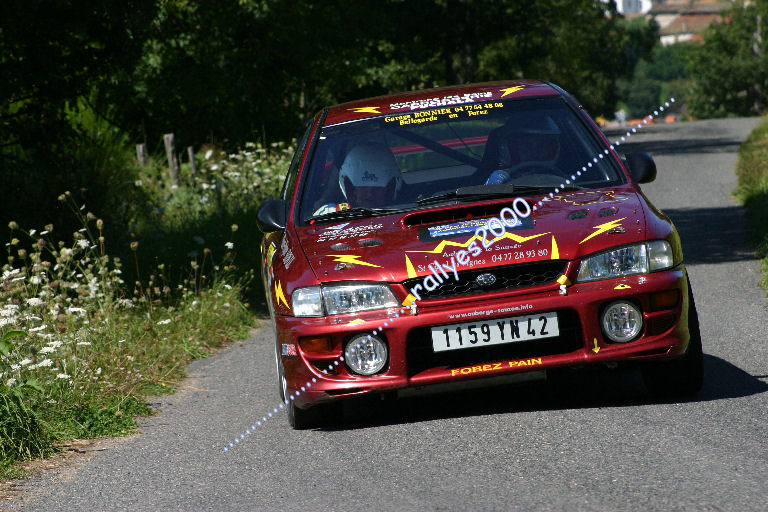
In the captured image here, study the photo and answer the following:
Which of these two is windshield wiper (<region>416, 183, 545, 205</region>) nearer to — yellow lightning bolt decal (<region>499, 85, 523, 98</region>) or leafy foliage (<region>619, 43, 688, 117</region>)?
yellow lightning bolt decal (<region>499, 85, 523, 98</region>)

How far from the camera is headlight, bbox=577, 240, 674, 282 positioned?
5305mm

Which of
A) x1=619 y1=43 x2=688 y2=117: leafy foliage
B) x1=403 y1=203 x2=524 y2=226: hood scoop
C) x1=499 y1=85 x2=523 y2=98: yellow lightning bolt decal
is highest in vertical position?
x1=499 y1=85 x2=523 y2=98: yellow lightning bolt decal

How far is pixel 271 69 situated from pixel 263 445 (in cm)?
2188

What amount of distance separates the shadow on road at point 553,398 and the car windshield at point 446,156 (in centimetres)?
108

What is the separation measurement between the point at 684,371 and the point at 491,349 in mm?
1021

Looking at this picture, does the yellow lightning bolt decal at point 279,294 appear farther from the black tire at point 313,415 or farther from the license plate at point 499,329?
the license plate at point 499,329

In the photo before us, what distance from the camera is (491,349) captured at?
5305mm

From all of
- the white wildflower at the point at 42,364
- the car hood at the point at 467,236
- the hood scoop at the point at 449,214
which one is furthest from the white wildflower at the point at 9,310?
the hood scoop at the point at 449,214

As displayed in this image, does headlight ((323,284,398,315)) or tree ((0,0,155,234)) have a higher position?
tree ((0,0,155,234))

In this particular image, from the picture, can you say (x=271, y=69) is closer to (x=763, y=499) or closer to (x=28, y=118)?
(x=28, y=118)

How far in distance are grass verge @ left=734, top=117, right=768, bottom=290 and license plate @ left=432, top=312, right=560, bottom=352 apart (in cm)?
460

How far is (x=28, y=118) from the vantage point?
1341 centimetres

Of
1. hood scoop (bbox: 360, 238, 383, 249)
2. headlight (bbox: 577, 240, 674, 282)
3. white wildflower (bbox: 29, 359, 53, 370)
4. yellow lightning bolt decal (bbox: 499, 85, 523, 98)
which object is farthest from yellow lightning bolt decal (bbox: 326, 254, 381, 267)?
yellow lightning bolt decal (bbox: 499, 85, 523, 98)

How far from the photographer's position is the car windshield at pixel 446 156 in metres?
6.29
